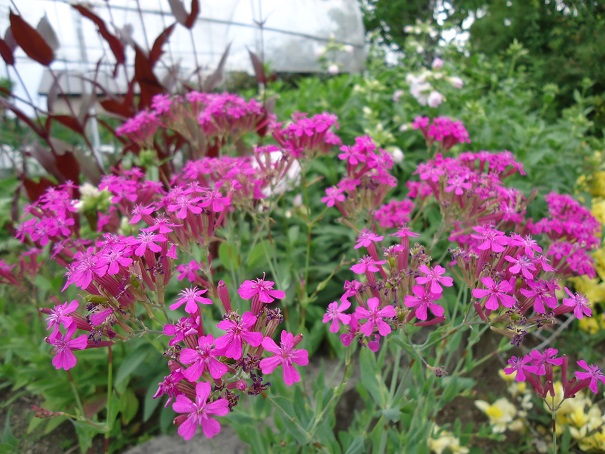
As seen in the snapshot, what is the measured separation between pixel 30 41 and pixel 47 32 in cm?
25

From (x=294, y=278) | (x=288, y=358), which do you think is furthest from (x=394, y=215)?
(x=288, y=358)

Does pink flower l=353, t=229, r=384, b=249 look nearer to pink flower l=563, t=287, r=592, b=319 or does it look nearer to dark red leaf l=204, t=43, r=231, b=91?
pink flower l=563, t=287, r=592, b=319

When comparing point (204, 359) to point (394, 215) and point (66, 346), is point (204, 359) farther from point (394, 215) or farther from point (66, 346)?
point (394, 215)

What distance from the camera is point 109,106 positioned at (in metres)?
2.09

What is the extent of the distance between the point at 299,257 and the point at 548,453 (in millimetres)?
1219

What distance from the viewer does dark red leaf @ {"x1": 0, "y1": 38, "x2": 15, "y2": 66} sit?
1.67 metres

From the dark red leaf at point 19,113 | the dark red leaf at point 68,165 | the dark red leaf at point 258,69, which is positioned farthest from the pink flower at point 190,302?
the dark red leaf at point 258,69

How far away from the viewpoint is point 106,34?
6.23 feet

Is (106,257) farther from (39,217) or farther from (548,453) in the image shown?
(548,453)

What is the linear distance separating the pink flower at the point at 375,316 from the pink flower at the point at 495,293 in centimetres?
15

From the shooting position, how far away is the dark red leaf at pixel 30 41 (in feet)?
5.29

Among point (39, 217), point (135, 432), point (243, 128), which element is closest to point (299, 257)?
point (243, 128)

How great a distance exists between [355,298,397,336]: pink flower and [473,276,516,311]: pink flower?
0.51 ft

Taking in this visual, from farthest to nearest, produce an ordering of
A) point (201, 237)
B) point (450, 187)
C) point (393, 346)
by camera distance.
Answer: point (393, 346) < point (450, 187) < point (201, 237)
